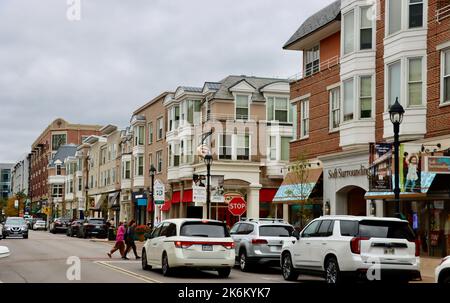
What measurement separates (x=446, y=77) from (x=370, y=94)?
5296 mm

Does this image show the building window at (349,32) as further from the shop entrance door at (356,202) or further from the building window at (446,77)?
the shop entrance door at (356,202)

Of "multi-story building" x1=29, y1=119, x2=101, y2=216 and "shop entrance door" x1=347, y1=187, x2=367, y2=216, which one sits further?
"multi-story building" x1=29, y1=119, x2=101, y2=216

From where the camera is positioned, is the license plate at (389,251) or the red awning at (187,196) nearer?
the license plate at (389,251)

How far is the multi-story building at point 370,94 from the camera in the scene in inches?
1027

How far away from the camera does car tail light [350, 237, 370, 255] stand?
16609 mm

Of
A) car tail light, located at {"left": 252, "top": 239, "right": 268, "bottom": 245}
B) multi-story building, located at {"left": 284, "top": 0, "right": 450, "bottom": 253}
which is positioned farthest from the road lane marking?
multi-story building, located at {"left": 284, "top": 0, "right": 450, "bottom": 253}

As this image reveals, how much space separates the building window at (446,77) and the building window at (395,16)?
3.05m

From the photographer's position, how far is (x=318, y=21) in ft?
120

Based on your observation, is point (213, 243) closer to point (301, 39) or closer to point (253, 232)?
point (253, 232)

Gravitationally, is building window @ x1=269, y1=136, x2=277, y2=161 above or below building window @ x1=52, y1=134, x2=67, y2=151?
below

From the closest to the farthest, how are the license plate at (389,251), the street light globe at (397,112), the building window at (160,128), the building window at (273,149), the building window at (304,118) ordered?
the license plate at (389,251) → the street light globe at (397,112) → the building window at (304,118) → the building window at (273,149) → the building window at (160,128)

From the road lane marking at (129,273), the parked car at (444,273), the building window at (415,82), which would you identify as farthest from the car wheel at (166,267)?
the building window at (415,82)

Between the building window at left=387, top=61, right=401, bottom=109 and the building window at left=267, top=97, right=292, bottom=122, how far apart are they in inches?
1008

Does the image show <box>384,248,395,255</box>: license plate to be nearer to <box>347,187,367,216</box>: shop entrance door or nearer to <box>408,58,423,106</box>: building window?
<box>408,58,423,106</box>: building window
